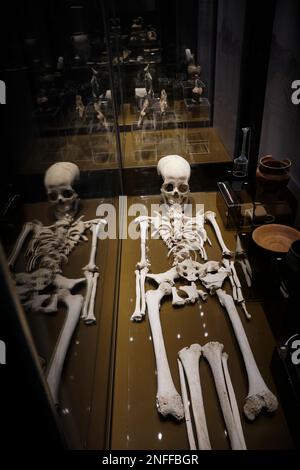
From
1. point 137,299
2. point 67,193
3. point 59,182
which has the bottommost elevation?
point 137,299

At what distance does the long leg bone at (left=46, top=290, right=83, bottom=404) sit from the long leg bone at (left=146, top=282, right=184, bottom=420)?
0.65 m

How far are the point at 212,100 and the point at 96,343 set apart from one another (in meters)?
3.27

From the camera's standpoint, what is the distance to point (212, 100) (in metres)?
4.24

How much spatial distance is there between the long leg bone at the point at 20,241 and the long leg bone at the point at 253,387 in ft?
4.73

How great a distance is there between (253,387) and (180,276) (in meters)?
1.00

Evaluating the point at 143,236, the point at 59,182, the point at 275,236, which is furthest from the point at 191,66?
the point at 59,182

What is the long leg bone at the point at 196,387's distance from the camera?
1745 mm

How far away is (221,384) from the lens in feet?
6.44

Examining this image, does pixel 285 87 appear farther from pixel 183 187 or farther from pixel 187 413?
pixel 187 413

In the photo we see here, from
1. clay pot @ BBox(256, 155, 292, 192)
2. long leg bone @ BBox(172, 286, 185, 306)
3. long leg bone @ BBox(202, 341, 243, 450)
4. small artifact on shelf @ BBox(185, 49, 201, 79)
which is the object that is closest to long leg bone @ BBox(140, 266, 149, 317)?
long leg bone @ BBox(172, 286, 185, 306)

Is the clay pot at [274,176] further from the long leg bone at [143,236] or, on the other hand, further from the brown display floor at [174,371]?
the long leg bone at [143,236]

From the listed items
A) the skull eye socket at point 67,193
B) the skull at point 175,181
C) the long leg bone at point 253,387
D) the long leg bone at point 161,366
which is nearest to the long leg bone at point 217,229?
the skull at point 175,181

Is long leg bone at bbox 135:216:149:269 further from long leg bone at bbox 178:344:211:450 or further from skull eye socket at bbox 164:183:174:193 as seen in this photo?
long leg bone at bbox 178:344:211:450
